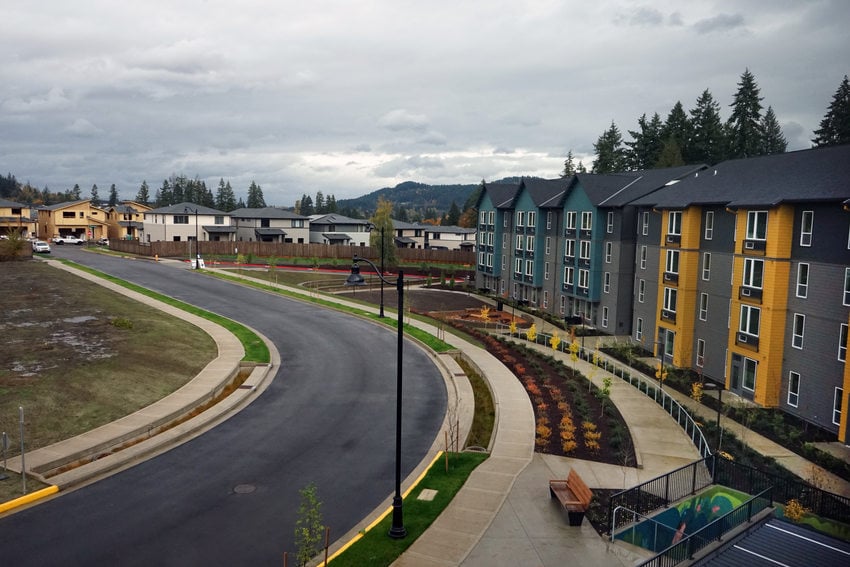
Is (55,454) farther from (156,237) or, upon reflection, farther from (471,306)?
(156,237)

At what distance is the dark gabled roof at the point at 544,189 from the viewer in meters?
63.3

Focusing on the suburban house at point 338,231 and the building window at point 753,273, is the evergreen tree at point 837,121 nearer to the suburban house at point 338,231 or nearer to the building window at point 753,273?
the building window at point 753,273

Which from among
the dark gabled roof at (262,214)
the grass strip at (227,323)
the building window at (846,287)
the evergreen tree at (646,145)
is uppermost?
the evergreen tree at (646,145)

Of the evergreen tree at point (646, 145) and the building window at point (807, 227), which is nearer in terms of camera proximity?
the building window at point (807, 227)

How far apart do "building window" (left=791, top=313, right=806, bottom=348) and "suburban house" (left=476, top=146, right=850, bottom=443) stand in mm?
51

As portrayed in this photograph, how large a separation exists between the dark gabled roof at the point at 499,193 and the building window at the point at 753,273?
39.2 m

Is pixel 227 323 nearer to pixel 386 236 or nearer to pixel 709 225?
pixel 709 225

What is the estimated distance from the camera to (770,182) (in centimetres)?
3500

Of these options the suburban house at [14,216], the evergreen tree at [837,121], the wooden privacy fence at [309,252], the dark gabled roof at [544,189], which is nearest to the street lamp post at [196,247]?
the wooden privacy fence at [309,252]

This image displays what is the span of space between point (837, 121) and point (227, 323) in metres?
81.8

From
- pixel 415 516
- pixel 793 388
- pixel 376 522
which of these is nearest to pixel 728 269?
pixel 793 388

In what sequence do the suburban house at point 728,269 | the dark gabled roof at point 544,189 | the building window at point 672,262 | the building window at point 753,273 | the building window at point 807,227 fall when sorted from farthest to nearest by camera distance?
the dark gabled roof at point 544,189
the building window at point 672,262
the building window at point 753,273
the building window at point 807,227
the suburban house at point 728,269

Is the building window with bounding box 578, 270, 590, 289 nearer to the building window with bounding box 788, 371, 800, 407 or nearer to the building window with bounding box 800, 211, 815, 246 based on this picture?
the building window with bounding box 800, 211, 815, 246

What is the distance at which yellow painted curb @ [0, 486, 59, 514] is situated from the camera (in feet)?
56.3
